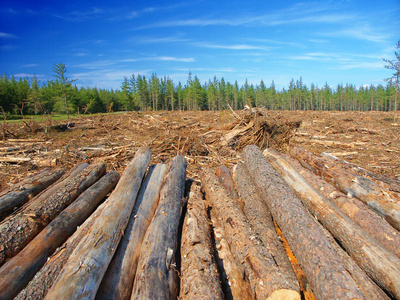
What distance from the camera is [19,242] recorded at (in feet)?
9.14

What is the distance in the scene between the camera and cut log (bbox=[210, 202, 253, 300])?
91.4 inches

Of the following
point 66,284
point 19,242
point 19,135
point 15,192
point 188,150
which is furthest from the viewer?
point 19,135

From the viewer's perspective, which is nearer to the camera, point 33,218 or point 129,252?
point 129,252

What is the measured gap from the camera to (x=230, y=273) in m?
2.55

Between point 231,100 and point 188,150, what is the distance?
80.4 meters

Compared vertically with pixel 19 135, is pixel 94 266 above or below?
below

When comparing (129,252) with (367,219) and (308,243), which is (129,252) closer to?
(308,243)

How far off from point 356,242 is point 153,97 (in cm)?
6393

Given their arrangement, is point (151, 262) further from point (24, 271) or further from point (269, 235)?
point (269, 235)

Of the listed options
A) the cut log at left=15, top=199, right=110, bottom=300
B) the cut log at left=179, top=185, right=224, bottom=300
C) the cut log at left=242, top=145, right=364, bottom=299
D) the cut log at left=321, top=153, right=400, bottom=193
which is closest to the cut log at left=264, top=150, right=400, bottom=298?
the cut log at left=242, top=145, right=364, bottom=299

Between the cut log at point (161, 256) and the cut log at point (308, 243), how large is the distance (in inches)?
59.9

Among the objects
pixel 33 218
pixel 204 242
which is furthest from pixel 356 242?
pixel 33 218

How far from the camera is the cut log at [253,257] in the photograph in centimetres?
198

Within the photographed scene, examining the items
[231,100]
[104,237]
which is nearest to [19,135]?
[104,237]
